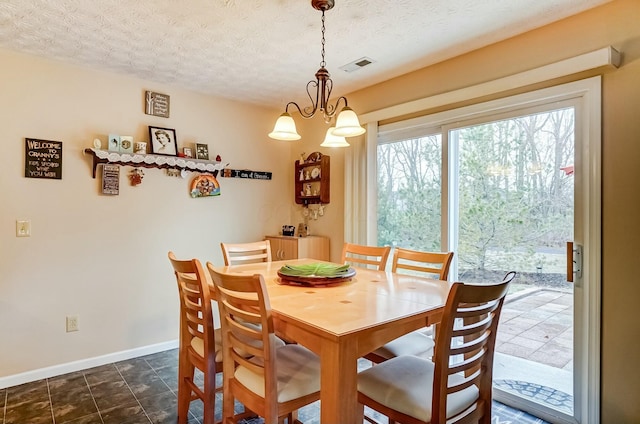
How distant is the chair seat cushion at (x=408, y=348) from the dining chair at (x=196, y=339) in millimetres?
864

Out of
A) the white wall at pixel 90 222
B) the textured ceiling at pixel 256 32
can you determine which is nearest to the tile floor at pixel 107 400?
the white wall at pixel 90 222

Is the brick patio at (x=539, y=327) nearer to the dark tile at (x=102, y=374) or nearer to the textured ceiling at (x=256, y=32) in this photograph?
the textured ceiling at (x=256, y=32)

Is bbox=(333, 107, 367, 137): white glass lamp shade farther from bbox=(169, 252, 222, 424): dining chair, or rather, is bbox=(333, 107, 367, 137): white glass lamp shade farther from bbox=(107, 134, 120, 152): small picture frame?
bbox=(107, 134, 120, 152): small picture frame

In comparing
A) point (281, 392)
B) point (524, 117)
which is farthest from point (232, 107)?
point (281, 392)

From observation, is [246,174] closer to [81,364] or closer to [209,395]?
[81,364]

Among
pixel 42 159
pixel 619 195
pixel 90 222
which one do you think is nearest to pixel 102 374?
pixel 90 222

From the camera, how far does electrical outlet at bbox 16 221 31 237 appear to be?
2.66m

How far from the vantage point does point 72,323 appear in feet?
9.45

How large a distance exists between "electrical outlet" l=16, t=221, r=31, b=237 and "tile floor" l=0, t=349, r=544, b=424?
1.09 meters

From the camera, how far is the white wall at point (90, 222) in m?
2.65

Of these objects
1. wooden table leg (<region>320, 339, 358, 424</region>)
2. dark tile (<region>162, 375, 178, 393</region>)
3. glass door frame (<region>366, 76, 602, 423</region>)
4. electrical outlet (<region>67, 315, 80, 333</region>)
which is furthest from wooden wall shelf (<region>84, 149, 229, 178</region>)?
glass door frame (<region>366, 76, 602, 423</region>)

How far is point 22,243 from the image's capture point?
8.80 feet

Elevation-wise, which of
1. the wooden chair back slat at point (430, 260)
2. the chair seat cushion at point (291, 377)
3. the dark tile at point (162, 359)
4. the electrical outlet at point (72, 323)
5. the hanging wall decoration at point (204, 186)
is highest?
the hanging wall decoration at point (204, 186)

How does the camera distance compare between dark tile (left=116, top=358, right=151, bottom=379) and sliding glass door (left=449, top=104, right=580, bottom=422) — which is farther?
dark tile (left=116, top=358, right=151, bottom=379)
